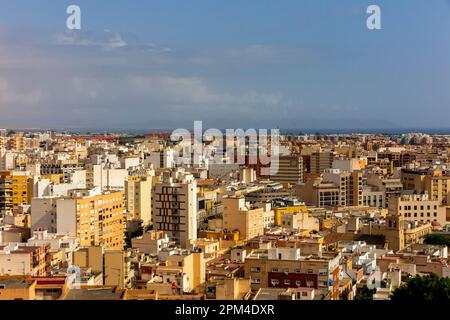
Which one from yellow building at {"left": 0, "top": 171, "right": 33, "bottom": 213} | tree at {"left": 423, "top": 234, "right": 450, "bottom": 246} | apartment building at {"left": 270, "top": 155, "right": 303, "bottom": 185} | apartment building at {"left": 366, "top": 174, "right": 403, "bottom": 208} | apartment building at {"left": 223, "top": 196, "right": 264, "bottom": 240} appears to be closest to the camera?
tree at {"left": 423, "top": 234, "right": 450, "bottom": 246}

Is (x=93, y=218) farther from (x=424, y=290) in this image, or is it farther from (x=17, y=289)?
(x=424, y=290)

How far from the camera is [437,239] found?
22.4 feet

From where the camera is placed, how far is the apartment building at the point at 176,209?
305 inches

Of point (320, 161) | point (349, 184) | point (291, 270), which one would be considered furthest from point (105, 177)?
point (291, 270)

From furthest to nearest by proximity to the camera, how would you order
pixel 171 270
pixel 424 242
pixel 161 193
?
1. pixel 161 193
2. pixel 424 242
3. pixel 171 270

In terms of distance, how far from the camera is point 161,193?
26.1 ft

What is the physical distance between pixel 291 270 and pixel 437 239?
262 centimetres

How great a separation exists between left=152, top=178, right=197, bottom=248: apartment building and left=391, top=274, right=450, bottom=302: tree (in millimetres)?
3836

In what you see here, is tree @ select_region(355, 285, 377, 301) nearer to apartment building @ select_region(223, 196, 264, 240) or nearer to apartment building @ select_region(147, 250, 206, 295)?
apartment building @ select_region(147, 250, 206, 295)

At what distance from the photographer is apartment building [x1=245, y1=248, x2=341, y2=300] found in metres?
4.52

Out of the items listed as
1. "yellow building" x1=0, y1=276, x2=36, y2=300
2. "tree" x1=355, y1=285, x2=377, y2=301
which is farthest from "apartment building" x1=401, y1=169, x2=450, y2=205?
"yellow building" x1=0, y1=276, x2=36, y2=300
